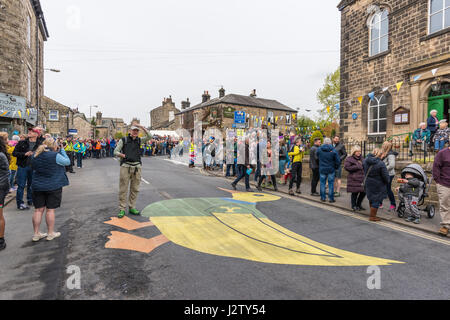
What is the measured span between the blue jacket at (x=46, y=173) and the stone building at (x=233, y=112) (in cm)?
2785

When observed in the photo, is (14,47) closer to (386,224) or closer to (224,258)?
(224,258)

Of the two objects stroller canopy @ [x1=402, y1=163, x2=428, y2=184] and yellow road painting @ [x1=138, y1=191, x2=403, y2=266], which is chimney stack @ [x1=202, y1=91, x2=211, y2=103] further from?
stroller canopy @ [x1=402, y1=163, x2=428, y2=184]

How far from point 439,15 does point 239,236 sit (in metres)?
12.6

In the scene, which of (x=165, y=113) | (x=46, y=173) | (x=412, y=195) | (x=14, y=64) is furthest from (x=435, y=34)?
(x=165, y=113)

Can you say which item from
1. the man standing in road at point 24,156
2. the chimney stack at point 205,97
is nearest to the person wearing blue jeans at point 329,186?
the man standing in road at point 24,156

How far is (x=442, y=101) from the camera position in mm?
11391

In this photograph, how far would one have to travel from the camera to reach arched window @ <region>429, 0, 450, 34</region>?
35.8 ft

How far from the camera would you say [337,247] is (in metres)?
4.73

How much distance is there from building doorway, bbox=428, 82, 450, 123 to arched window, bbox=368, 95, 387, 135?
2105 mm

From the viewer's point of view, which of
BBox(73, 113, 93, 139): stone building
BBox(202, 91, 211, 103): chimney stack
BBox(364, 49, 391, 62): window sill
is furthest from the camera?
BBox(73, 113, 93, 139): stone building

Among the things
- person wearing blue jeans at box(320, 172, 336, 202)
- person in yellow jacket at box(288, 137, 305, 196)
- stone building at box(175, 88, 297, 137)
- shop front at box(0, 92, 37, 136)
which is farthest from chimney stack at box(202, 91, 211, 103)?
person wearing blue jeans at box(320, 172, 336, 202)

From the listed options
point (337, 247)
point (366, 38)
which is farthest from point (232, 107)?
point (337, 247)

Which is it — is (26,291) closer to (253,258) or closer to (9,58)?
(253,258)
